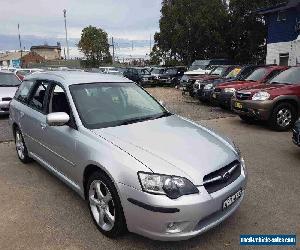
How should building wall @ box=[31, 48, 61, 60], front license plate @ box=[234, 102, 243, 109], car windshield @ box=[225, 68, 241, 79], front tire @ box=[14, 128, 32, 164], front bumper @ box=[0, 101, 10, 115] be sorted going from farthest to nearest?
building wall @ box=[31, 48, 61, 60] → car windshield @ box=[225, 68, 241, 79] → front bumper @ box=[0, 101, 10, 115] → front license plate @ box=[234, 102, 243, 109] → front tire @ box=[14, 128, 32, 164]

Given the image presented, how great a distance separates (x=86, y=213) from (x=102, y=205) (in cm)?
64

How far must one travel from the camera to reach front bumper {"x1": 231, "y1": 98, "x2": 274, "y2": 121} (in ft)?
28.4

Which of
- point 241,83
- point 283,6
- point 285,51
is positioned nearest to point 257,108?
point 241,83

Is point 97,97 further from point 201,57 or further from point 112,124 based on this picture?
point 201,57

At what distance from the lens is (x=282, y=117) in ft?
28.7

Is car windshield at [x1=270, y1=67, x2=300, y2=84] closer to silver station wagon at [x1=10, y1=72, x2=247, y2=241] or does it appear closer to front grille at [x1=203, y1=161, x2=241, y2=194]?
silver station wagon at [x1=10, y1=72, x2=247, y2=241]

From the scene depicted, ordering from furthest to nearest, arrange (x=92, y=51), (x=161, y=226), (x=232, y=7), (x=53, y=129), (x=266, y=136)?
(x=92, y=51), (x=232, y=7), (x=266, y=136), (x=53, y=129), (x=161, y=226)

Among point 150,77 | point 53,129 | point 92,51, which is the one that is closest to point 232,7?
point 150,77

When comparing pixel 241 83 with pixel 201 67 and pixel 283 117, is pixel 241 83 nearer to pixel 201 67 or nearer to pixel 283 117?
pixel 283 117

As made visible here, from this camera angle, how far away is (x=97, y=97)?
452 centimetres

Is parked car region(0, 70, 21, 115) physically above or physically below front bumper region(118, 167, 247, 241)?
above

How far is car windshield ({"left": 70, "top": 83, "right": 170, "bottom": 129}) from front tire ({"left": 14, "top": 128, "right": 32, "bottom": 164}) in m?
1.95

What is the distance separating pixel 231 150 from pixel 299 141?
2682 millimetres

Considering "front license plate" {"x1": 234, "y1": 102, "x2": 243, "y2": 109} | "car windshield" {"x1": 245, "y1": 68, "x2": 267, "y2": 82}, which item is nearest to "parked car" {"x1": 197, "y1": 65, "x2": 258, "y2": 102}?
"car windshield" {"x1": 245, "y1": 68, "x2": 267, "y2": 82}
